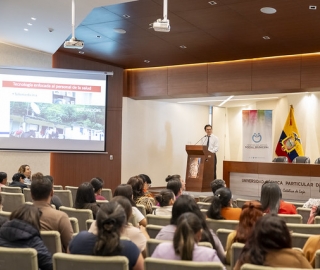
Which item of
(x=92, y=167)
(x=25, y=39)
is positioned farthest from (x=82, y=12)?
(x=92, y=167)

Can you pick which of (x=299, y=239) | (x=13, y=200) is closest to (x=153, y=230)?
(x=299, y=239)

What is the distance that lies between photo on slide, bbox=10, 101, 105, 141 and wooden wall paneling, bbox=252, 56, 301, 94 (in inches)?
154

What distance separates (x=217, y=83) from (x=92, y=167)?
12.8ft

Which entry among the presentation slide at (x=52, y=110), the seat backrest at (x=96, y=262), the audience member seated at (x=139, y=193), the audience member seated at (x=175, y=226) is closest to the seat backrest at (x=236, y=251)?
the audience member seated at (x=175, y=226)

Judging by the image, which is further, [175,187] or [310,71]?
[310,71]

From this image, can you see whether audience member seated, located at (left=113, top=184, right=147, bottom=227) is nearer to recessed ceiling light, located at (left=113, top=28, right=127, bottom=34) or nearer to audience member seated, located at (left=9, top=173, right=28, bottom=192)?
audience member seated, located at (left=9, top=173, right=28, bottom=192)

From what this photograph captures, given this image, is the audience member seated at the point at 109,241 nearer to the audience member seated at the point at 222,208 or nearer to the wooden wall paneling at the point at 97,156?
the audience member seated at the point at 222,208

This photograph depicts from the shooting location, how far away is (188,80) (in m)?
12.4

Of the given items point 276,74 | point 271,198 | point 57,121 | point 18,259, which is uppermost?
point 276,74

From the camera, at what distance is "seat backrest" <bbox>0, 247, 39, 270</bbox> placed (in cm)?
284

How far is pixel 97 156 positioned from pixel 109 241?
10.1 m

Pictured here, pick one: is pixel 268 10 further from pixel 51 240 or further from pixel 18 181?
pixel 51 240

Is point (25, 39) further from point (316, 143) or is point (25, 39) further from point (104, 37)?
point (316, 143)

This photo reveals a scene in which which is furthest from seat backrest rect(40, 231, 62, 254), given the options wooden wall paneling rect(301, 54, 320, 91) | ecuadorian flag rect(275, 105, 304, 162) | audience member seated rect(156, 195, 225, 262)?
ecuadorian flag rect(275, 105, 304, 162)
